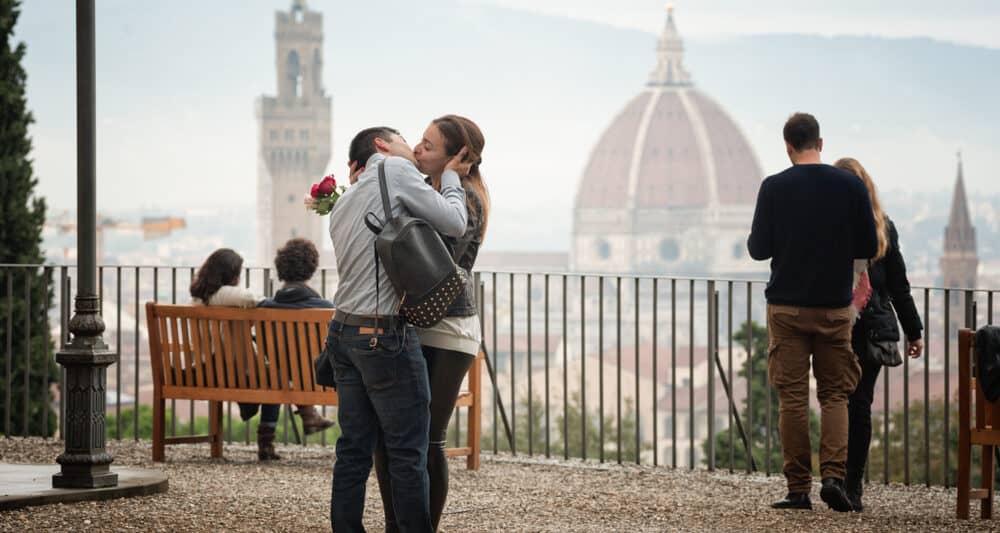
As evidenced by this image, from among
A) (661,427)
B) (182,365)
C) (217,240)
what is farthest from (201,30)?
(182,365)

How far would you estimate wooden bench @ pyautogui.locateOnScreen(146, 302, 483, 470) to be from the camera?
6297 mm

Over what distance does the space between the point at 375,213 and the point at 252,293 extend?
2729mm

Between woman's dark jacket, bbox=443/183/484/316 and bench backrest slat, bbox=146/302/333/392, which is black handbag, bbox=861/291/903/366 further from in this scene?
bench backrest slat, bbox=146/302/333/392

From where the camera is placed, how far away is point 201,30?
151625 mm

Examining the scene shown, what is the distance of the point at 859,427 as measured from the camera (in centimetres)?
559

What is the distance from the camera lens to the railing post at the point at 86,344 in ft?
16.6

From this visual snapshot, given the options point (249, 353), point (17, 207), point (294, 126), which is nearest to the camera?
point (249, 353)

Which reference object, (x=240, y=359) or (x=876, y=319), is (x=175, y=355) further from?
(x=876, y=319)

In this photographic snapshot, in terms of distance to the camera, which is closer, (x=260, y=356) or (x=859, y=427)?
(x=859, y=427)

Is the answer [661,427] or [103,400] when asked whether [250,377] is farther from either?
[661,427]

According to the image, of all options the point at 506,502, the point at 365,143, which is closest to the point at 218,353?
the point at 506,502

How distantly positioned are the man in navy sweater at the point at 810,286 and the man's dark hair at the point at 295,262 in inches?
84.0

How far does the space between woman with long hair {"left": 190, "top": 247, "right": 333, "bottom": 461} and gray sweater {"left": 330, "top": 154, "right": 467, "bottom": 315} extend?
2585 millimetres

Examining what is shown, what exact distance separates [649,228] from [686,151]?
1039cm
